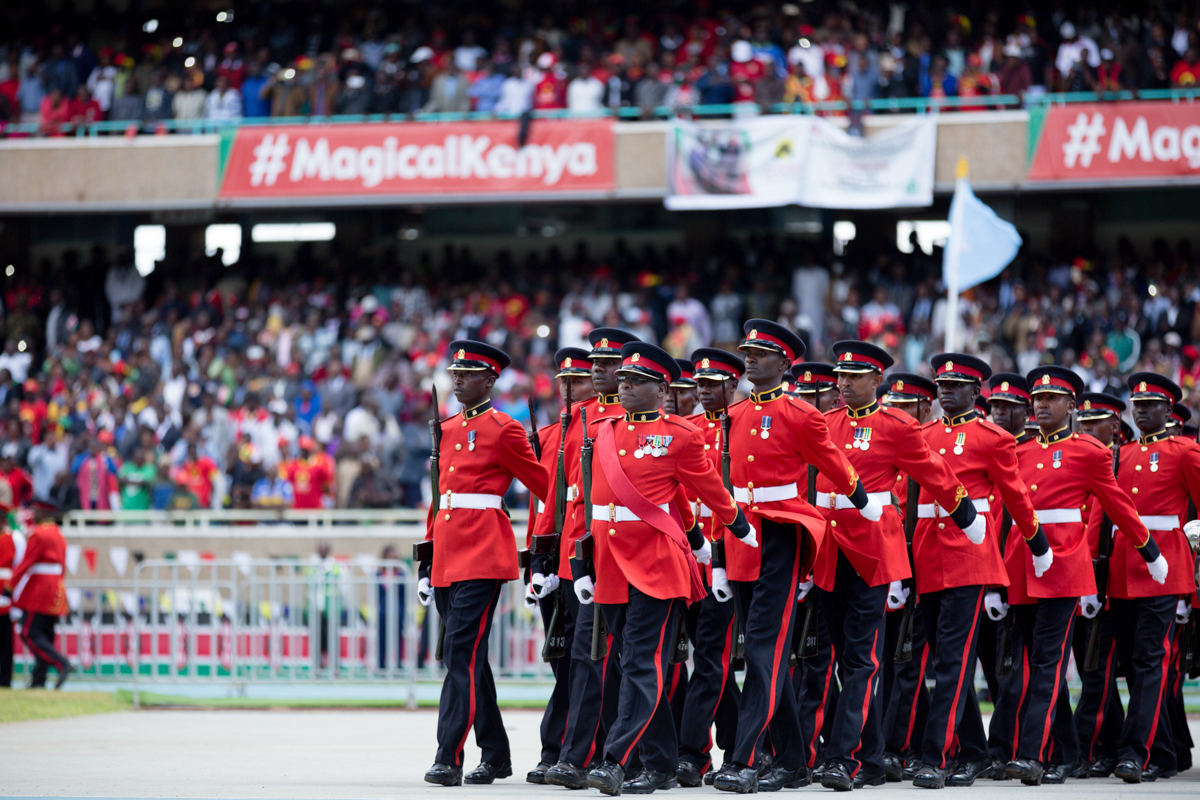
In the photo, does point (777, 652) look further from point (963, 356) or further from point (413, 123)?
point (413, 123)

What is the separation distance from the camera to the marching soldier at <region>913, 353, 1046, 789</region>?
851cm

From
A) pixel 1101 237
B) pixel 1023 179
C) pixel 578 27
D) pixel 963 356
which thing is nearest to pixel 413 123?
pixel 578 27

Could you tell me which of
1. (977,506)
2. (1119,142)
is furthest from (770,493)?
(1119,142)

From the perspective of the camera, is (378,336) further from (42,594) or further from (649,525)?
(649,525)

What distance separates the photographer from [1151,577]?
9.29 m

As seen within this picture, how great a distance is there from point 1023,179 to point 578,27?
7.58m

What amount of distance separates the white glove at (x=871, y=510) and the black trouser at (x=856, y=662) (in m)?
0.24

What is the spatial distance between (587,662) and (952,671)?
199 centimetres

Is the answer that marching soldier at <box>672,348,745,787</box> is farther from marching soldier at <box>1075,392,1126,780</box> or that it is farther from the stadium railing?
the stadium railing

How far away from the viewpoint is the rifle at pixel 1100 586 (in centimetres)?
942

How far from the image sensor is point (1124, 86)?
21141 mm

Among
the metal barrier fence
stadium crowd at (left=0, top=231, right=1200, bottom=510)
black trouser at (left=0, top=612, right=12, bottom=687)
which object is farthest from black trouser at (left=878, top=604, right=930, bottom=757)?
stadium crowd at (left=0, top=231, right=1200, bottom=510)

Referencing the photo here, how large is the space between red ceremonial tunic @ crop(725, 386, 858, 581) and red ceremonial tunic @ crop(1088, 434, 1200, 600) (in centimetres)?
219

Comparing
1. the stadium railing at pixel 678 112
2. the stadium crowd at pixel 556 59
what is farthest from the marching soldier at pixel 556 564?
the stadium crowd at pixel 556 59
